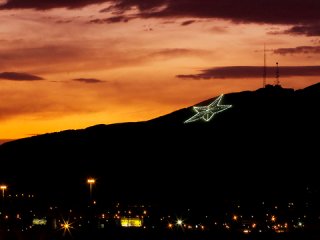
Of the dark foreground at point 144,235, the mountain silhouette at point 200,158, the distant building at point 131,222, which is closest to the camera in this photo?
the dark foreground at point 144,235

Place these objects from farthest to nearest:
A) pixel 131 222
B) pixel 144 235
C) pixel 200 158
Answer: pixel 200 158 < pixel 131 222 < pixel 144 235

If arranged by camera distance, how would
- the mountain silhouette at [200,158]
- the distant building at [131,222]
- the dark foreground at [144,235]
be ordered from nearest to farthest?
1. the dark foreground at [144,235]
2. the distant building at [131,222]
3. the mountain silhouette at [200,158]

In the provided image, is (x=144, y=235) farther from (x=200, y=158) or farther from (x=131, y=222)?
(x=200, y=158)

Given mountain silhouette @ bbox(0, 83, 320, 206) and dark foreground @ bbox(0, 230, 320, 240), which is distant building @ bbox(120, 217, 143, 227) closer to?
dark foreground @ bbox(0, 230, 320, 240)

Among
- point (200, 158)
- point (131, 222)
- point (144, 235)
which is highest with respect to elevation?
point (200, 158)

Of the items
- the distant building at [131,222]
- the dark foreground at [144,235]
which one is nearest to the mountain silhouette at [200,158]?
the distant building at [131,222]

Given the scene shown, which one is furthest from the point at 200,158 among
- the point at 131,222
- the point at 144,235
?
the point at 144,235

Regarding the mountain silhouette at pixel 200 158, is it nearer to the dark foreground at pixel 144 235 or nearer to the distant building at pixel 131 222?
the distant building at pixel 131 222

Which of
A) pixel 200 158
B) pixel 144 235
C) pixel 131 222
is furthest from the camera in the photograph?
pixel 200 158
